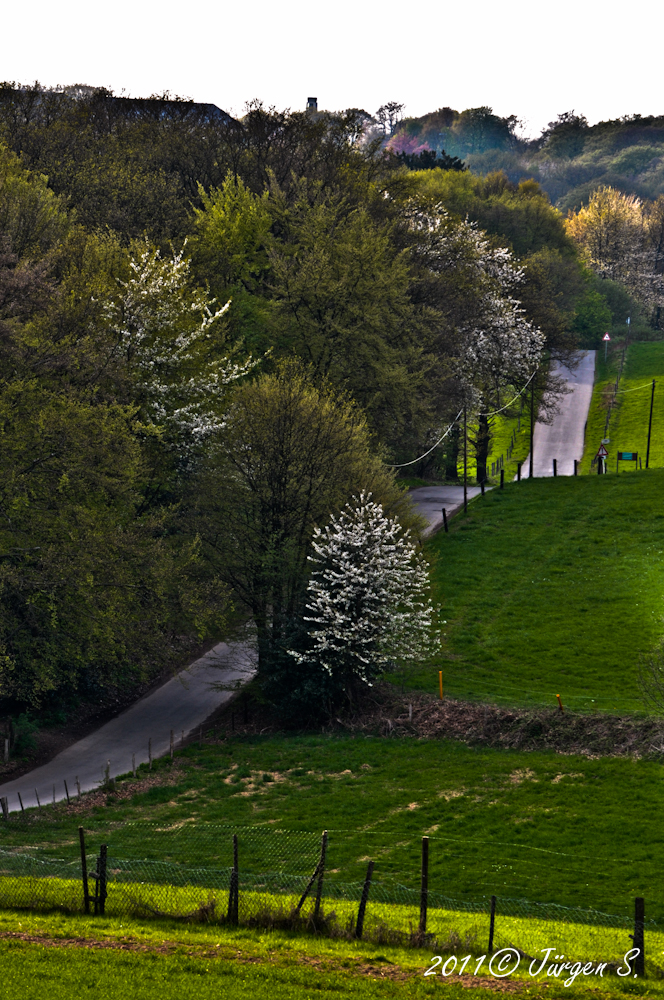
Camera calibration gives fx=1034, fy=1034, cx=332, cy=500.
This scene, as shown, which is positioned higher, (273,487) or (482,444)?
(482,444)

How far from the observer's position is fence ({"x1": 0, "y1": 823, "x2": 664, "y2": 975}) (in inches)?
693

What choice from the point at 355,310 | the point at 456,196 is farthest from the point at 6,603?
the point at 456,196

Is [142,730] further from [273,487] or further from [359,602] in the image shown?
[273,487]

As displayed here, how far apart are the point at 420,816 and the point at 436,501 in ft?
119

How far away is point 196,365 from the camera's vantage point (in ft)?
141

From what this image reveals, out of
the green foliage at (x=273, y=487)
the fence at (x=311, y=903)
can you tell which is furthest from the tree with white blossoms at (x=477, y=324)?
the fence at (x=311, y=903)

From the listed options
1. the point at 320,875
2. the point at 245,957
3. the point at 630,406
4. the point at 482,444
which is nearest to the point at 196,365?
the point at 320,875

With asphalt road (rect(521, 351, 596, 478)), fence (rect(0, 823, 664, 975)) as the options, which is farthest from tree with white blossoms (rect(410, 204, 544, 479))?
fence (rect(0, 823, 664, 975))

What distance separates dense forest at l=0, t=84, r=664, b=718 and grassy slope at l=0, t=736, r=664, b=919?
5.66 m

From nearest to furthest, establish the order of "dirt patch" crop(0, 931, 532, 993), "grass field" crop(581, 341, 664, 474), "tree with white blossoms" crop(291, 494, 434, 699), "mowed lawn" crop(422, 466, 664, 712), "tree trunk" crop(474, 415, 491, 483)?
"dirt patch" crop(0, 931, 532, 993) → "tree with white blossoms" crop(291, 494, 434, 699) → "mowed lawn" crop(422, 466, 664, 712) → "tree trunk" crop(474, 415, 491, 483) → "grass field" crop(581, 341, 664, 474)

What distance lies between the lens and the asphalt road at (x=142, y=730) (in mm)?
32094

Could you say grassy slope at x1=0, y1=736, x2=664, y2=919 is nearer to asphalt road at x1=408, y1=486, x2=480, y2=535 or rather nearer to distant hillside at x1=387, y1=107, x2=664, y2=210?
asphalt road at x1=408, y1=486, x2=480, y2=535

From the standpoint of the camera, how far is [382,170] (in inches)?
Answer: 2677

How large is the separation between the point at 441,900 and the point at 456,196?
2982 inches
